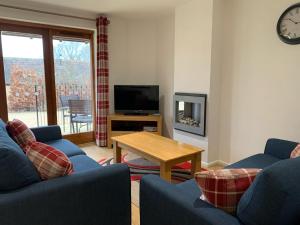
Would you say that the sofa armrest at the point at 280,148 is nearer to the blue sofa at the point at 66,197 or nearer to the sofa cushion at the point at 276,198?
the sofa cushion at the point at 276,198

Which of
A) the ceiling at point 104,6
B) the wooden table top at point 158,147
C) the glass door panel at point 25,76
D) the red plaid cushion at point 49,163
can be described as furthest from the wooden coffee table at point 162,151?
the ceiling at point 104,6

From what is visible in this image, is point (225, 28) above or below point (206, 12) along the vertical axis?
below

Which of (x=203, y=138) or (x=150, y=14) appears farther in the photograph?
(x=150, y=14)

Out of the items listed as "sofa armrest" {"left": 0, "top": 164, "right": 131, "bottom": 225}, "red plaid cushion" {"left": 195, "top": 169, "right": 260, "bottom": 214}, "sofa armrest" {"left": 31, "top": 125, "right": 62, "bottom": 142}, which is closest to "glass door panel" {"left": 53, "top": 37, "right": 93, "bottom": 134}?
"sofa armrest" {"left": 31, "top": 125, "right": 62, "bottom": 142}

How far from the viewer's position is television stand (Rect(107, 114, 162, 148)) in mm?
4070

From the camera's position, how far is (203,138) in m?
3.35

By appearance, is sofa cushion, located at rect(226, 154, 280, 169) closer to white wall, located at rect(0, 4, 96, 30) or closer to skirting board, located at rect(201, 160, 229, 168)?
skirting board, located at rect(201, 160, 229, 168)

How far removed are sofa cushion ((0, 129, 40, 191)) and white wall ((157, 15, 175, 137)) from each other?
3153mm

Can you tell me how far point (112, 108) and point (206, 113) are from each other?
1.90 meters

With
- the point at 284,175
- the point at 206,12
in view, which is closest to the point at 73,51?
the point at 206,12

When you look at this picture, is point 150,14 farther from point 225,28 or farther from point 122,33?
point 225,28

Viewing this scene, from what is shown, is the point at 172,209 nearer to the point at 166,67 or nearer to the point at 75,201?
A: the point at 75,201

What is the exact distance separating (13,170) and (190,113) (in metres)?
2.70

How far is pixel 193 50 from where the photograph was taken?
11.1 ft
